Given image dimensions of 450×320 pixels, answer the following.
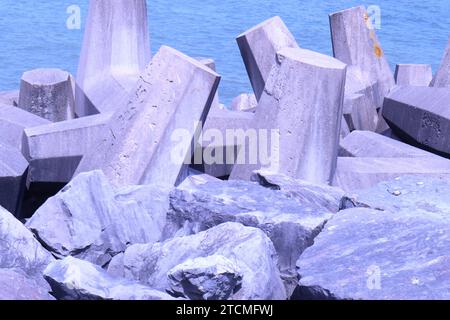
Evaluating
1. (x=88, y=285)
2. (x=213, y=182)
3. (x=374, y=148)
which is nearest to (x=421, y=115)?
(x=374, y=148)

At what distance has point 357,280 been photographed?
2186 mm

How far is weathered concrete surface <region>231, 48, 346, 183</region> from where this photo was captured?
10.8 ft

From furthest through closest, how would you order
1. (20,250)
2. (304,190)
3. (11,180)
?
(11,180) < (304,190) < (20,250)

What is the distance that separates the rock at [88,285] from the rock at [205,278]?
0.05 m

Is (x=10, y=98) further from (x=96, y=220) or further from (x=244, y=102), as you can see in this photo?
(x=96, y=220)

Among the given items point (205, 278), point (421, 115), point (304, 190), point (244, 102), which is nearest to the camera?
point (205, 278)

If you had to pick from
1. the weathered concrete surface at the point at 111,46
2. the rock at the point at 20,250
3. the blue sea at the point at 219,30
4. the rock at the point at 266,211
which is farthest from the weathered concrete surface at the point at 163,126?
the blue sea at the point at 219,30

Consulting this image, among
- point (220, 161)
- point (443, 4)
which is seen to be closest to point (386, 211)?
point (220, 161)

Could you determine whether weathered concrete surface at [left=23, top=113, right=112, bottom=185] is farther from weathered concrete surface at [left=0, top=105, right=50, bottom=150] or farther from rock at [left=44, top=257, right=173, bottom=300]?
rock at [left=44, top=257, right=173, bottom=300]

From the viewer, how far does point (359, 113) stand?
464 centimetres

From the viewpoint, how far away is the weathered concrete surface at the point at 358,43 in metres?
5.02

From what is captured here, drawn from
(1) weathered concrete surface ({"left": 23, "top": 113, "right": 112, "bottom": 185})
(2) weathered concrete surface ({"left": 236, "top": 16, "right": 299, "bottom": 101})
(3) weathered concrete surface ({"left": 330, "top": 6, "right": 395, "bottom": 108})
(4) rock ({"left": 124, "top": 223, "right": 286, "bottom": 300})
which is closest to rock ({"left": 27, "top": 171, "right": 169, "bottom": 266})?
(4) rock ({"left": 124, "top": 223, "right": 286, "bottom": 300})

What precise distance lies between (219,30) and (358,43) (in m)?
7.81
